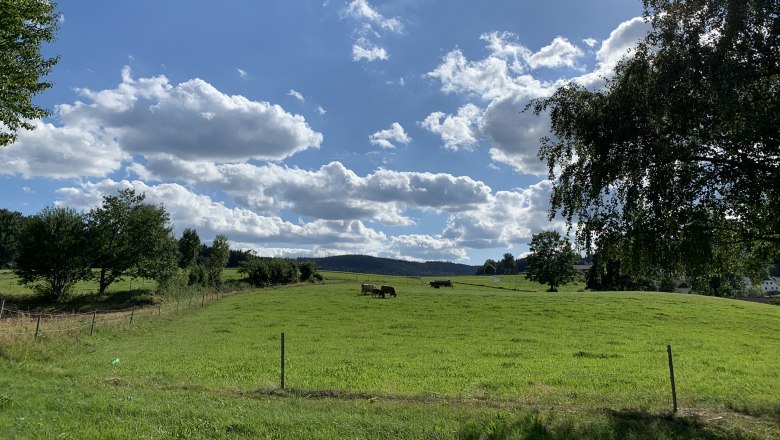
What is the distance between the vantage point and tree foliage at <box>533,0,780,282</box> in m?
10.9

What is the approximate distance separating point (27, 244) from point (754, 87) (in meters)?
67.5

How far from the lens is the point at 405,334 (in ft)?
102

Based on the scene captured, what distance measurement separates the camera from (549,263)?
305 ft

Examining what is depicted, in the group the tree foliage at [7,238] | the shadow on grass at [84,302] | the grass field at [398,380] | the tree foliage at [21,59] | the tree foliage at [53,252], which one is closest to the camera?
the grass field at [398,380]

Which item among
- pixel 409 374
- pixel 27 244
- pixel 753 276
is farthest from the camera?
→ pixel 27 244

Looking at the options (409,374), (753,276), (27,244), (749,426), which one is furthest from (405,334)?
(27,244)

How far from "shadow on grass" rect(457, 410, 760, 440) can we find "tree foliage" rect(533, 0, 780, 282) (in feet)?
14.6

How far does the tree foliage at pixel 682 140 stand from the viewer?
1089 cm

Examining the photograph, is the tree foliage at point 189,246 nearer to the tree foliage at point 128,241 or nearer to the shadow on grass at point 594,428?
the tree foliage at point 128,241

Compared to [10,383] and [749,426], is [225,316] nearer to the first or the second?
[10,383]

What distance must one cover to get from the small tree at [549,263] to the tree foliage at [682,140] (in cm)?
8221

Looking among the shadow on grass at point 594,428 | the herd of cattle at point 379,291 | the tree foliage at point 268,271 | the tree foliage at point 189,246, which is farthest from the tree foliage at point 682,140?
the tree foliage at point 189,246

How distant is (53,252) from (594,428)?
62.5m

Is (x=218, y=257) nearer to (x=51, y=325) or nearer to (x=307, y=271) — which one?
(x=307, y=271)
